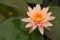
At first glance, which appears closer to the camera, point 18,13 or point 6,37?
point 6,37

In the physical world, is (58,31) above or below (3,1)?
below

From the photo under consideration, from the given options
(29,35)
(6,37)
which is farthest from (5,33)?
(29,35)

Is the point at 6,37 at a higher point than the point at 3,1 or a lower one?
lower

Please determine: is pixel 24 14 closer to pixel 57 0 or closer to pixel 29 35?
pixel 29 35

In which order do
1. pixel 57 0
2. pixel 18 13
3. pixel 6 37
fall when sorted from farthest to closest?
pixel 57 0
pixel 18 13
pixel 6 37

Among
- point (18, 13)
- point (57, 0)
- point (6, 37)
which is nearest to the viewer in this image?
point (6, 37)

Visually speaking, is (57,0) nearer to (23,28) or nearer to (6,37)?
(23,28)

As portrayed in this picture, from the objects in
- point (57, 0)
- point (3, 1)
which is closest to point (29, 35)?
point (3, 1)

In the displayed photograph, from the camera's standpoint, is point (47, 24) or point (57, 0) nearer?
point (47, 24)
